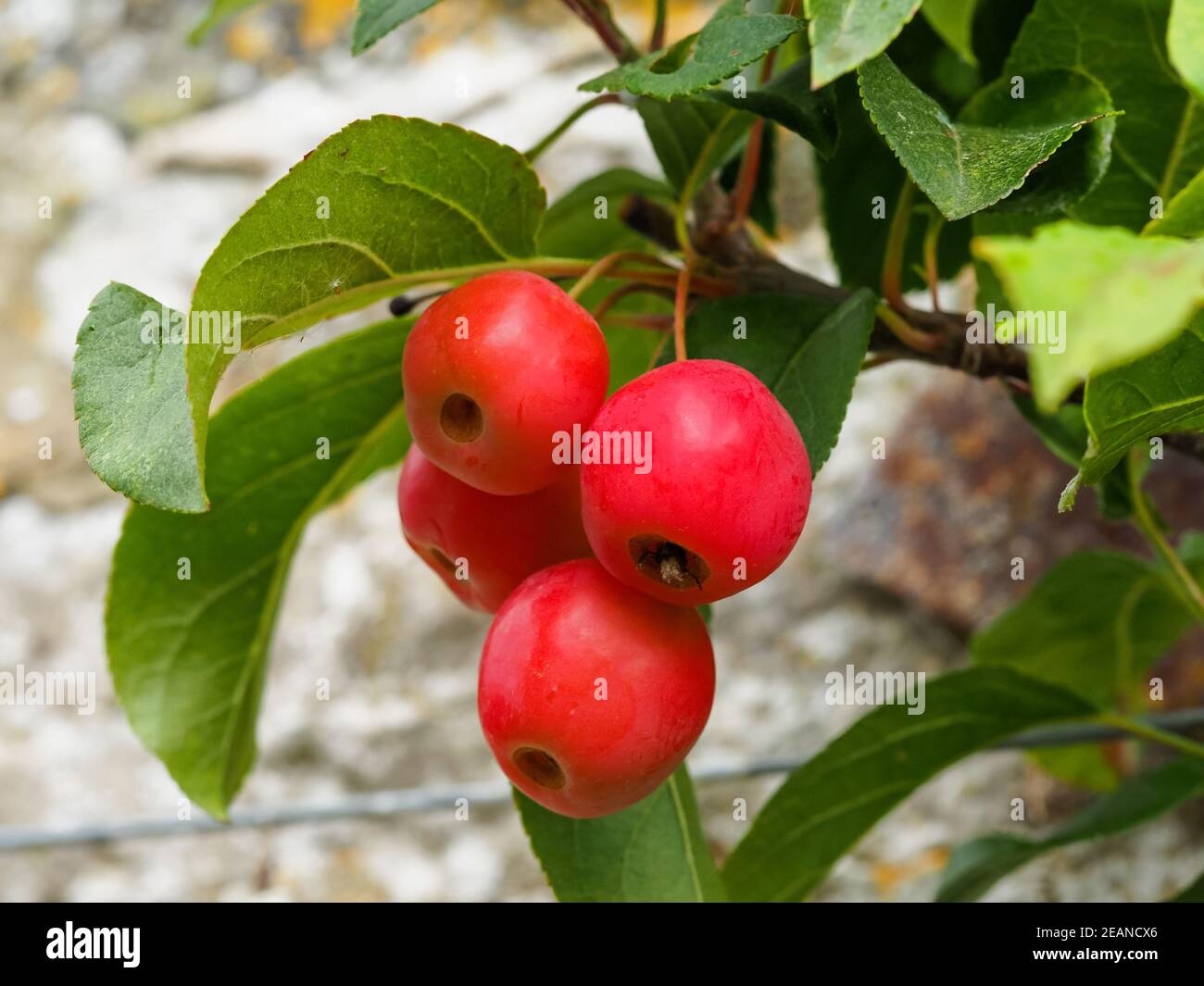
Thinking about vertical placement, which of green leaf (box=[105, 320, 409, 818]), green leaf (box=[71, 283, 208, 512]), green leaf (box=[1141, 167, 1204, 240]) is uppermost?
green leaf (box=[1141, 167, 1204, 240])

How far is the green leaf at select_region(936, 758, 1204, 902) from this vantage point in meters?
0.66

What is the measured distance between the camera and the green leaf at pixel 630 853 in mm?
500

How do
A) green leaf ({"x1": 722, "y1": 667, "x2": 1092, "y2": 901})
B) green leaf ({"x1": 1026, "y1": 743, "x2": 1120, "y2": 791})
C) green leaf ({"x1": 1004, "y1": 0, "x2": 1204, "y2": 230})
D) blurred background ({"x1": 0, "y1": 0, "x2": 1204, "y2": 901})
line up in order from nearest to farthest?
green leaf ({"x1": 1004, "y1": 0, "x2": 1204, "y2": 230}) → green leaf ({"x1": 722, "y1": 667, "x2": 1092, "y2": 901}) → green leaf ({"x1": 1026, "y1": 743, "x2": 1120, "y2": 791}) → blurred background ({"x1": 0, "y1": 0, "x2": 1204, "y2": 901})

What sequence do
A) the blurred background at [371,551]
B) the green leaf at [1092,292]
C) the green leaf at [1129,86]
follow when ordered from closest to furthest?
the green leaf at [1092,292], the green leaf at [1129,86], the blurred background at [371,551]

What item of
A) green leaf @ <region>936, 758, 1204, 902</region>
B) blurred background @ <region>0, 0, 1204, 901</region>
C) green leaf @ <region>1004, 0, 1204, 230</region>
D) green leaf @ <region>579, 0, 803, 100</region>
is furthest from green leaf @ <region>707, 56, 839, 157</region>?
blurred background @ <region>0, 0, 1204, 901</region>

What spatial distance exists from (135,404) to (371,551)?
92cm

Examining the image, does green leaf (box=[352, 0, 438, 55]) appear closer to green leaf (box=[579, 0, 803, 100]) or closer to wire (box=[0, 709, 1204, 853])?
green leaf (box=[579, 0, 803, 100])

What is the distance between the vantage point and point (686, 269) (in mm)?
453

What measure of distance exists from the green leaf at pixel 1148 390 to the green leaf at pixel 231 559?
0.32 m

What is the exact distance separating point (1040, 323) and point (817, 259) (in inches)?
41.6

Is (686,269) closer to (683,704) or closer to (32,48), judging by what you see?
(683,704)

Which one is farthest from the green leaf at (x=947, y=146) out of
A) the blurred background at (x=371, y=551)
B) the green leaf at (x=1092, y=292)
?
the blurred background at (x=371, y=551)

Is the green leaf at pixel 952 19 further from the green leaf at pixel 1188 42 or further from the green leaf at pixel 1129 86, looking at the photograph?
the green leaf at pixel 1188 42

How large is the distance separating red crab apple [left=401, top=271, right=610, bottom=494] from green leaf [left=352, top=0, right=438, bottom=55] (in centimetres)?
13
